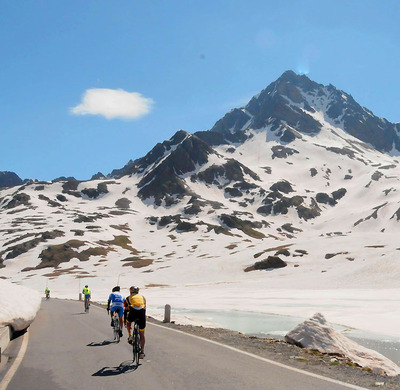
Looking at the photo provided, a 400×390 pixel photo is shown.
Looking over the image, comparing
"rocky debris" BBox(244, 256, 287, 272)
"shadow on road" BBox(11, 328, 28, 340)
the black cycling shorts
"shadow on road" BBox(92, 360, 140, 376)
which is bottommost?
"shadow on road" BBox(11, 328, 28, 340)

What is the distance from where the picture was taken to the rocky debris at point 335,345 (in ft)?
40.9

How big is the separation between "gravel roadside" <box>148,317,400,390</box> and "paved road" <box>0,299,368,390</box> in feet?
2.60

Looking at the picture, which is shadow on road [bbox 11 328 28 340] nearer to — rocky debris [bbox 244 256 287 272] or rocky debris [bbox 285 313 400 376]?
rocky debris [bbox 285 313 400 376]

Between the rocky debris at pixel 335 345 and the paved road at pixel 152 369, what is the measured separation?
117 inches

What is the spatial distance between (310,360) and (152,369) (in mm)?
4737

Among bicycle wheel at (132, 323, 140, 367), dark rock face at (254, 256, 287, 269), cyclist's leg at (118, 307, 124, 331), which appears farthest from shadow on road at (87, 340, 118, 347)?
dark rock face at (254, 256, 287, 269)

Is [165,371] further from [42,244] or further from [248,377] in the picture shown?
[42,244]

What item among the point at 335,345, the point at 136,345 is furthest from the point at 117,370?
the point at 335,345

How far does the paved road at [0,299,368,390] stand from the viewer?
9227 mm

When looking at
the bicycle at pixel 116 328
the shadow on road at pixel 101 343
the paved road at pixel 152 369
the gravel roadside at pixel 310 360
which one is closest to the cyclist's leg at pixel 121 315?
the bicycle at pixel 116 328

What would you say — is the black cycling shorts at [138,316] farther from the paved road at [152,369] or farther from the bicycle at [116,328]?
the bicycle at [116,328]

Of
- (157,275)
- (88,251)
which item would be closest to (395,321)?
(157,275)

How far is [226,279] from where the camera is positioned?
84.7 m

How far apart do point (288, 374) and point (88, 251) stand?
140 metres
